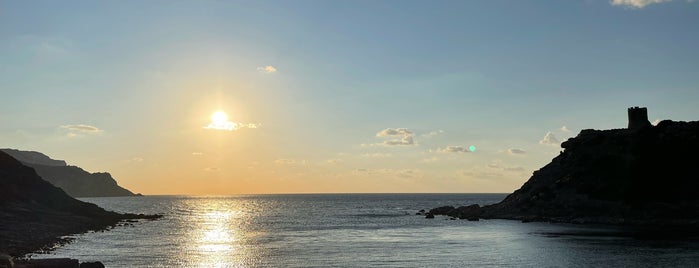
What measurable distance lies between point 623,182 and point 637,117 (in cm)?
2353

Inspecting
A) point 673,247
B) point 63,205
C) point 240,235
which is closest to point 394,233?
point 240,235

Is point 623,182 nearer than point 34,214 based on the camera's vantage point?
No

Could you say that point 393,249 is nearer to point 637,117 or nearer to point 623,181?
point 623,181

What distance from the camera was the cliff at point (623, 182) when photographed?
402 feet

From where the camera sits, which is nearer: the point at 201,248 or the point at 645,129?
the point at 201,248

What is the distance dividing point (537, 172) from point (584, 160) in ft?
51.3

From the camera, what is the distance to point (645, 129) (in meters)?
137

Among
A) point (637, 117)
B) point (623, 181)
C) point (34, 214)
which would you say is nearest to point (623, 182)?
point (623, 181)

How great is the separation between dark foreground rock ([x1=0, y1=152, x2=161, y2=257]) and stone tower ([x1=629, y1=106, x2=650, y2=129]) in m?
121

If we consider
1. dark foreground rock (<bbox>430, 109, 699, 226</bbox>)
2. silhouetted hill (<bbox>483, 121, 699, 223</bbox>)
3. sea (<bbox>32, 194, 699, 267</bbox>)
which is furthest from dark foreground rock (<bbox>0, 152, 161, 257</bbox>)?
silhouetted hill (<bbox>483, 121, 699, 223</bbox>)

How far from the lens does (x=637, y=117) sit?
14612cm

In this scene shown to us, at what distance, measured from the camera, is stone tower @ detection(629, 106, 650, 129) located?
145m

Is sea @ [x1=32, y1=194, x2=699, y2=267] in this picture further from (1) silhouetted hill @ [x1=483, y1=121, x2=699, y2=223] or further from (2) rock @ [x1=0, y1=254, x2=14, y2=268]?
Result: (1) silhouetted hill @ [x1=483, y1=121, x2=699, y2=223]

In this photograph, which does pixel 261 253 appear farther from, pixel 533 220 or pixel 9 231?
pixel 533 220
